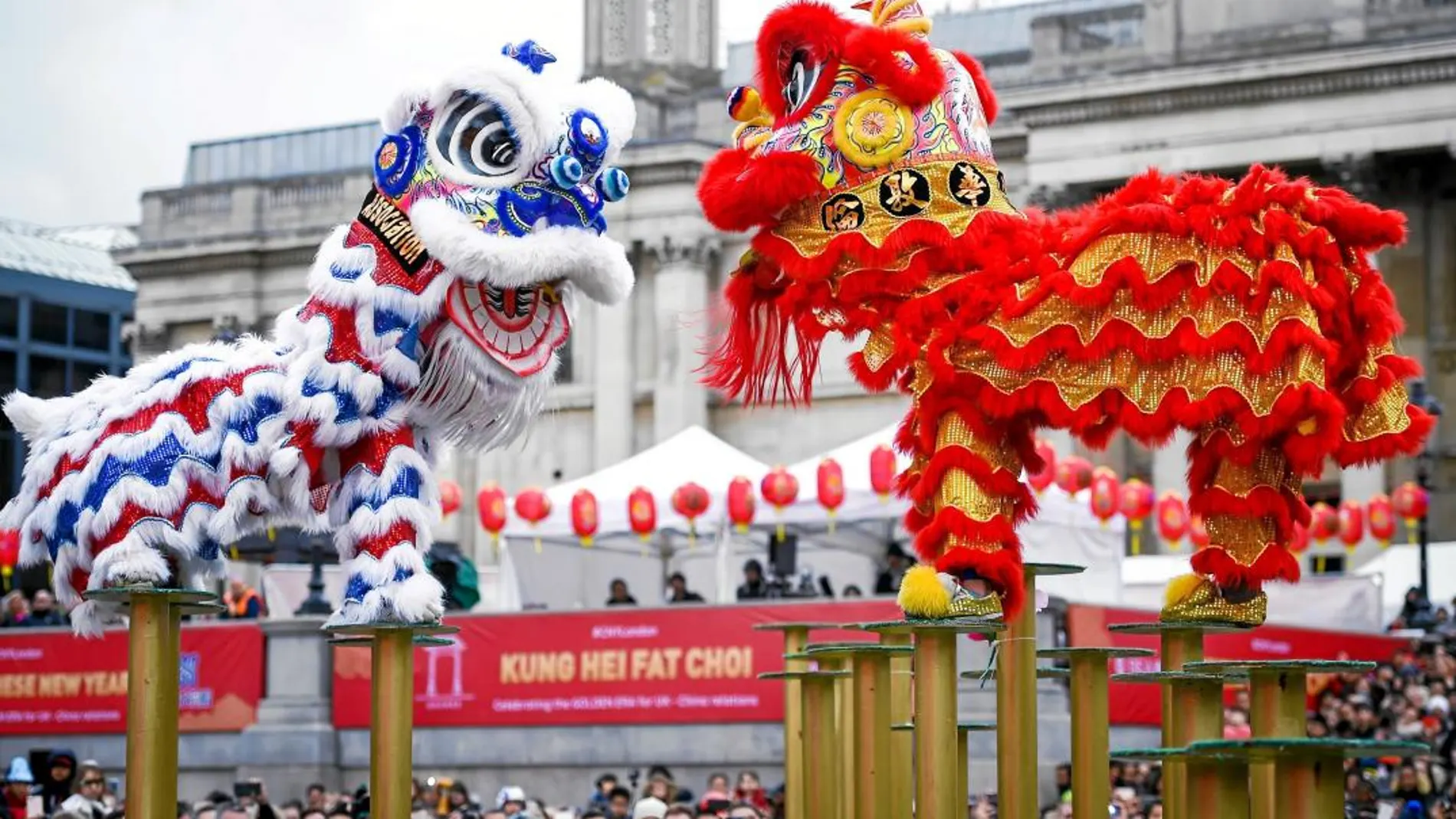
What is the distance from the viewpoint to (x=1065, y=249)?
8.36 meters

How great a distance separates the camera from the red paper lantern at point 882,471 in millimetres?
21359

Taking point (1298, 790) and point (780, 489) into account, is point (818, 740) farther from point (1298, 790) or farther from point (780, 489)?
point (780, 489)

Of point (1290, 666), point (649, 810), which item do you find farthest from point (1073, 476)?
point (1290, 666)

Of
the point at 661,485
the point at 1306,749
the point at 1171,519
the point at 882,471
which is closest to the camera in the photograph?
the point at 1306,749

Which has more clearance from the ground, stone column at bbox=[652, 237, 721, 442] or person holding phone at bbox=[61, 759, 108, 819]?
stone column at bbox=[652, 237, 721, 442]

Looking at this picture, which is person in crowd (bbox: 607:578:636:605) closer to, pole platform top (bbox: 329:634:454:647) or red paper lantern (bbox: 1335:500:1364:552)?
red paper lantern (bbox: 1335:500:1364:552)

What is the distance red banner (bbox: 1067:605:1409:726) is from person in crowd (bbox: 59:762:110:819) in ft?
25.9

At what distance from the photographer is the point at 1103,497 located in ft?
74.0

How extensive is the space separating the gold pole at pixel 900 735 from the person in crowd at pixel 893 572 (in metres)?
10.4

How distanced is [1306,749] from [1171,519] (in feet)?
67.6

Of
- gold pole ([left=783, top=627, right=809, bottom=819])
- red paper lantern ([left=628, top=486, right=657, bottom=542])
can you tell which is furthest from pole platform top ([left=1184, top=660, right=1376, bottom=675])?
red paper lantern ([left=628, top=486, right=657, bottom=542])

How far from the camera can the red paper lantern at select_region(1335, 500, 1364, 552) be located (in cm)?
2834

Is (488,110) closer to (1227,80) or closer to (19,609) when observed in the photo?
(19,609)

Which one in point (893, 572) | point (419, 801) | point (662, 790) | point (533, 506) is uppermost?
point (533, 506)
